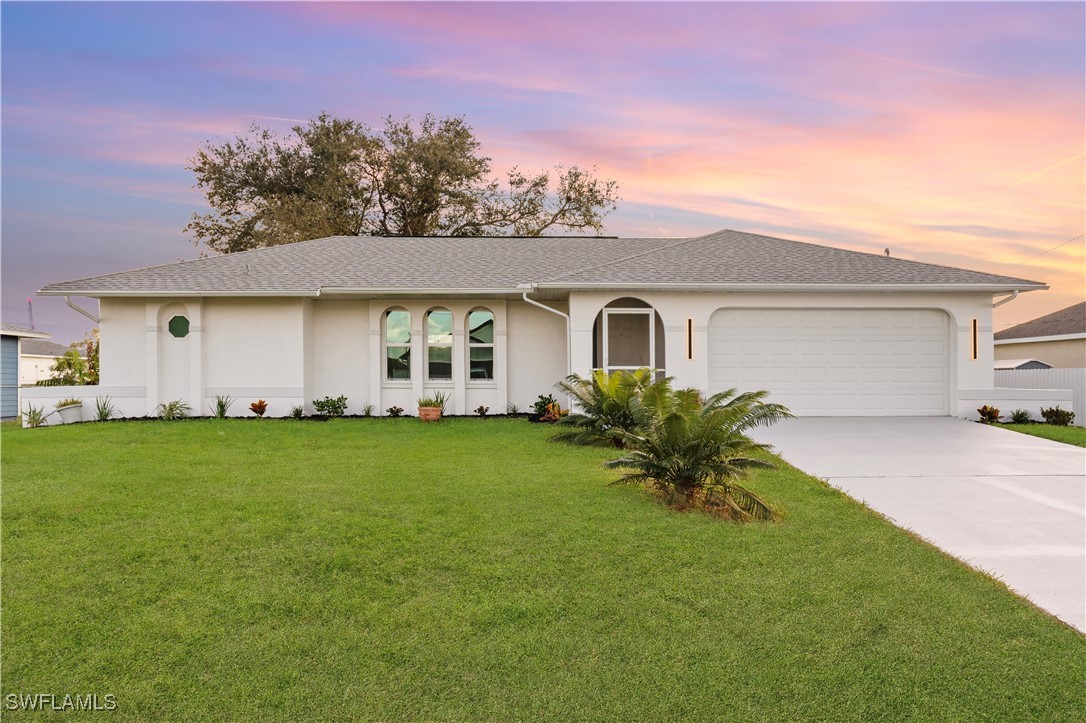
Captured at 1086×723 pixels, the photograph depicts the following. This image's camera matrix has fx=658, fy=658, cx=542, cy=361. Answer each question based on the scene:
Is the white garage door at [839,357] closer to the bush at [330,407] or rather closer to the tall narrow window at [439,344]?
the tall narrow window at [439,344]

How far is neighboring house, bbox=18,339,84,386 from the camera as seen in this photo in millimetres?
30708

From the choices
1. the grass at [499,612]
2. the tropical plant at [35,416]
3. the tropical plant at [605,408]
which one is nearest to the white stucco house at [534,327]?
the tropical plant at [35,416]

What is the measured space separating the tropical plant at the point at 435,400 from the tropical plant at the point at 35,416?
316 inches

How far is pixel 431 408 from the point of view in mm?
Result: 14422

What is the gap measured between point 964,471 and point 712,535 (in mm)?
4942

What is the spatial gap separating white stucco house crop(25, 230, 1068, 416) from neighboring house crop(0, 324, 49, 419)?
8.45 metres

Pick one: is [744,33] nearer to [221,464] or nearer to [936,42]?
[936,42]

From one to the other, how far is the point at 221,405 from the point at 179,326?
2.10 metres

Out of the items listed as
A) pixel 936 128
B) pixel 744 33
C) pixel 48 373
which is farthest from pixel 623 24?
pixel 48 373

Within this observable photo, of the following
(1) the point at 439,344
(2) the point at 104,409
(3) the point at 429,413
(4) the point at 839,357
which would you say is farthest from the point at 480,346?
(2) the point at 104,409

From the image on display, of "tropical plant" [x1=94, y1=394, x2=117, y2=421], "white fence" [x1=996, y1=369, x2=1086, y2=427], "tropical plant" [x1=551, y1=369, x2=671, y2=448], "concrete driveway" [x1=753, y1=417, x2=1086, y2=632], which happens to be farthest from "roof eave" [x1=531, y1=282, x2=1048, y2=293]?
"tropical plant" [x1=94, y1=394, x2=117, y2=421]

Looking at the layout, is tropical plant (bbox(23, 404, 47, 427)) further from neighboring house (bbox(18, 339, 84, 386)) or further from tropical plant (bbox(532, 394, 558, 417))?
neighboring house (bbox(18, 339, 84, 386))

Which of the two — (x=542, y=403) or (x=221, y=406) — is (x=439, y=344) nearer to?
(x=542, y=403)

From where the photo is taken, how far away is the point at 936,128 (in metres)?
14.8
